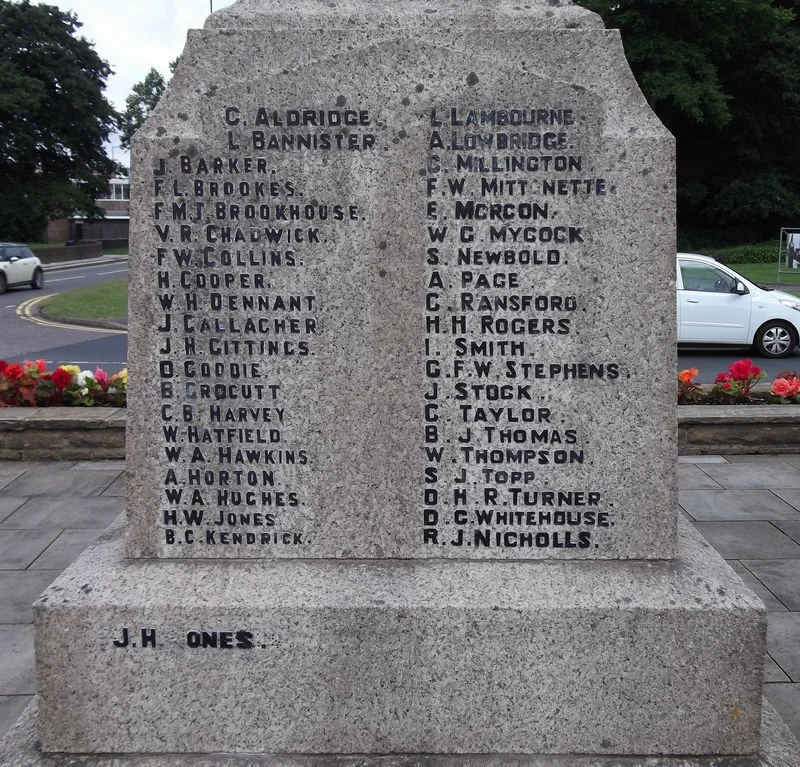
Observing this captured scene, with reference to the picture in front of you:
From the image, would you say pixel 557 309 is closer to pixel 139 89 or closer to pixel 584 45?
pixel 584 45

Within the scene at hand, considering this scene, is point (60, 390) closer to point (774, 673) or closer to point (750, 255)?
point (774, 673)

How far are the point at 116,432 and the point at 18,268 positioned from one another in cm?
2558

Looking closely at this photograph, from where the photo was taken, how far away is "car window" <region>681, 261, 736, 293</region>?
14.4 meters

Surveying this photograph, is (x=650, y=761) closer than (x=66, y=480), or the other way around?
(x=650, y=761)

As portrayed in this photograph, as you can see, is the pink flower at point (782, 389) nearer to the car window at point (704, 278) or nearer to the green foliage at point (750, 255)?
the car window at point (704, 278)

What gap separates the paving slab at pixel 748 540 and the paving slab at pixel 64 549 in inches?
156

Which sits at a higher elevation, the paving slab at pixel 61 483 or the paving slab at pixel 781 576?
the paving slab at pixel 61 483

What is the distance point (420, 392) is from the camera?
10.5 ft

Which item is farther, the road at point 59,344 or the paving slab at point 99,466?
the road at point 59,344

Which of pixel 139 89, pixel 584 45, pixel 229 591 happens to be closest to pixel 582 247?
pixel 584 45

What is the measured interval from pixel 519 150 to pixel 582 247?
0.41 m

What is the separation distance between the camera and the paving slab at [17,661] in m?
3.85

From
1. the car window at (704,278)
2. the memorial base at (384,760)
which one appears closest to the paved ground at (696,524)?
the memorial base at (384,760)

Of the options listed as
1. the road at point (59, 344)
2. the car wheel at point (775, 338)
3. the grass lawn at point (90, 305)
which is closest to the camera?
the car wheel at point (775, 338)
